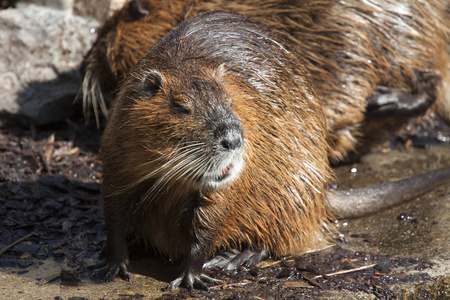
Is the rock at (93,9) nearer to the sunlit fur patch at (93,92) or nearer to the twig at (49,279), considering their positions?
the sunlit fur patch at (93,92)

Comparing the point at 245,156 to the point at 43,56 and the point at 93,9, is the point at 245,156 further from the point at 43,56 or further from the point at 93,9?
the point at 93,9

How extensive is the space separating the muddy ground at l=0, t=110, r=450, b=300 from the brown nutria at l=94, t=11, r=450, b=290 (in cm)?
13

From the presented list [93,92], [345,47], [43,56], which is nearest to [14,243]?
[93,92]

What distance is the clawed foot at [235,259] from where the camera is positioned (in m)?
3.15

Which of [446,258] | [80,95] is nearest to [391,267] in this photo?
[446,258]

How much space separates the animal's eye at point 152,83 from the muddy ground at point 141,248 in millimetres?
908

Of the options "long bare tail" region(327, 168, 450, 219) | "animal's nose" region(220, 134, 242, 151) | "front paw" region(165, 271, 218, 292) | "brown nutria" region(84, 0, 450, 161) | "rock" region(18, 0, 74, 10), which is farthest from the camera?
"rock" region(18, 0, 74, 10)

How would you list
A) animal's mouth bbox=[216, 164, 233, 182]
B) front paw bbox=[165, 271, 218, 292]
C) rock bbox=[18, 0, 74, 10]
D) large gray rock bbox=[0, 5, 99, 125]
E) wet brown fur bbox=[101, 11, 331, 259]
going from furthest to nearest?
rock bbox=[18, 0, 74, 10], large gray rock bbox=[0, 5, 99, 125], front paw bbox=[165, 271, 218, 292], wet brown fur bbox=[101, 11, 331, 259], animal's mouth bbox=[216, 164, 233, 182]

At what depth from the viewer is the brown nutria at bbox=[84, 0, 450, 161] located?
4406mm

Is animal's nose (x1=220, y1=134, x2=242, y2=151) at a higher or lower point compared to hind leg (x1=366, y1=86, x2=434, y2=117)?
higher

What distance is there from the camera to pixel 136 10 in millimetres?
4426

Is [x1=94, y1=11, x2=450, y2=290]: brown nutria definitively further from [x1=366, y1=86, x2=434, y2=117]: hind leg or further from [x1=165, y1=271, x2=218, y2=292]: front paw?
[x1=366, y1=86, x2=434, y2=117]: hind leg

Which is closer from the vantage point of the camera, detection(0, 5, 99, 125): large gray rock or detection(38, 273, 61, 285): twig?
detection(38, 273, 61, 285): twig

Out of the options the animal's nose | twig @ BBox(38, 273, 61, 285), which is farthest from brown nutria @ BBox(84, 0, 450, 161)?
the animal's nose
